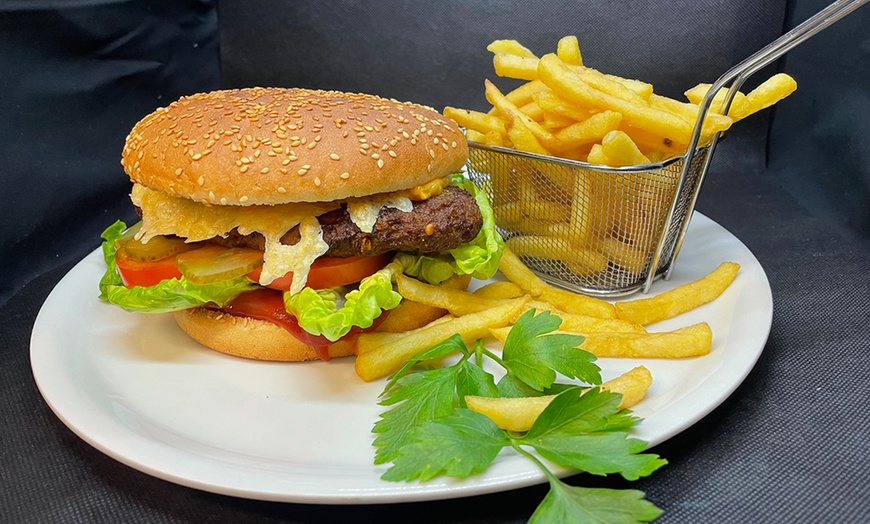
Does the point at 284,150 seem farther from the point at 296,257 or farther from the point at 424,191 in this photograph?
the point at 424,191

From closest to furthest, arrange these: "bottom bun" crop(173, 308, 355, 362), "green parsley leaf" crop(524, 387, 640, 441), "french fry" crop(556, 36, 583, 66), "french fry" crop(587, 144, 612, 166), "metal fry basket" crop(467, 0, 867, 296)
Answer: "green parsley leaf" crop(524, 387, 640, 441)
"bottom bun" crop(173, 308, 355, 362)
"french fry" crop(587, 144, 612, 166)
"metal fry basket" crop(467, 0, 867, 296)
"french fry" crop(556, 36, 583, 66)

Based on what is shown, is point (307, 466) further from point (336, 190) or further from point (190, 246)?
point (190, 246)

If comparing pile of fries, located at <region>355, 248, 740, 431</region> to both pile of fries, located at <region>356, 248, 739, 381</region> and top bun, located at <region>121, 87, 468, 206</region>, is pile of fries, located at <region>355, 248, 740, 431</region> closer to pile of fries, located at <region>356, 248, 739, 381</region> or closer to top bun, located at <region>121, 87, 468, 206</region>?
pile of fries, located at <region>356, 248, 739, 381</region>

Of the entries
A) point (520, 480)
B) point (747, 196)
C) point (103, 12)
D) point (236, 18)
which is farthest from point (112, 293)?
point (747, 196)

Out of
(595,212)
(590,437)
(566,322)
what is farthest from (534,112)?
(590,437)

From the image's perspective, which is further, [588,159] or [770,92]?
[588,159]

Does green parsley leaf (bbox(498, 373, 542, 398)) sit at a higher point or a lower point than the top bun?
lower

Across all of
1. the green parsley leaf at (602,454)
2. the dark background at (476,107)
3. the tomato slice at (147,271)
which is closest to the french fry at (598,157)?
the dark background at (476,107)

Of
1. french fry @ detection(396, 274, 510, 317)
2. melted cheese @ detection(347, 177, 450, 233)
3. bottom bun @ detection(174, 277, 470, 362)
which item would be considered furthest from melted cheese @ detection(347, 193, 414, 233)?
bottom bun @ detection(174, 277, 470, 362)
